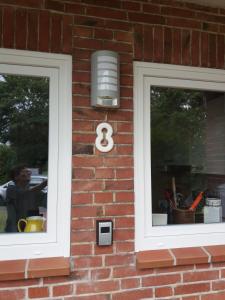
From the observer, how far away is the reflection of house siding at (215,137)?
103 inches

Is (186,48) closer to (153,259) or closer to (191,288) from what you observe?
(153,259)

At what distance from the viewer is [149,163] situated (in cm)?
229

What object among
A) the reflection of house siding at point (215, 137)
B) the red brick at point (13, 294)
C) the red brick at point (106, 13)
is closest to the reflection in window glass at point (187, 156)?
the reflection of house siding at point (215, 137)

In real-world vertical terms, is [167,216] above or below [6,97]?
below

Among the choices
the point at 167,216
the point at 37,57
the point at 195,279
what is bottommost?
the point at 195,279

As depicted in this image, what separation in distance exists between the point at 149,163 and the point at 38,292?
105 cm

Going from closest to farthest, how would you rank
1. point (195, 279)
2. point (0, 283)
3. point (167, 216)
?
point (0, 283) → point (195, 279) → point (167, 216)

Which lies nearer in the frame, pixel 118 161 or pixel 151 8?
pixel 118 161

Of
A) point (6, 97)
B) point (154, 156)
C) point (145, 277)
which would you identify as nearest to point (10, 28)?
point (6, 97)

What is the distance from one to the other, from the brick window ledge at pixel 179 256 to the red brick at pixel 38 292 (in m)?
0.58

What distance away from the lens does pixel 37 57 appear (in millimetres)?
2102

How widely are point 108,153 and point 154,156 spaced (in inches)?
14.7

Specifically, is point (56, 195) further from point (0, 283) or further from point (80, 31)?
point (80, 31)

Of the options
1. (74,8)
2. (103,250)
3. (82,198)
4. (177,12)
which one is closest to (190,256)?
(103,250)
